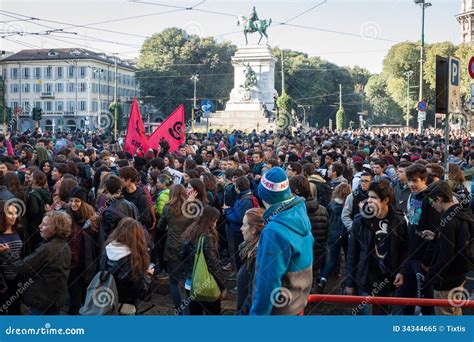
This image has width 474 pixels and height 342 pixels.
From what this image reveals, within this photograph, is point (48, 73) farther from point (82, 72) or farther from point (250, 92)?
point (250, 92)

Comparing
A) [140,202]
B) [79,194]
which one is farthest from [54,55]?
[79,194]

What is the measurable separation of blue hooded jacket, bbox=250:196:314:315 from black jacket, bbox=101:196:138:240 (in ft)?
9.19

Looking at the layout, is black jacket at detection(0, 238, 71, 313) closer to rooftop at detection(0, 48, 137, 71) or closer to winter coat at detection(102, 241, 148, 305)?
winter coat at detection(102, 241, 148, 305)

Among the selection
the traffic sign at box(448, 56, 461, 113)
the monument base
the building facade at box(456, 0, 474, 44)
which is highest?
the building facade at box(456, 0, 474, 44)

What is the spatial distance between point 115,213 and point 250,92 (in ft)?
166

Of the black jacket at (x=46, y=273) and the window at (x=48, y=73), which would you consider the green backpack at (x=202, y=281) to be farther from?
the window at (x=48, y=73)

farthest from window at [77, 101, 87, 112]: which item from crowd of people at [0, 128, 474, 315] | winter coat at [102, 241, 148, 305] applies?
winter coat at [102, 241, 148, 305]

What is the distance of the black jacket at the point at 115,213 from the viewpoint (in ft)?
21.2

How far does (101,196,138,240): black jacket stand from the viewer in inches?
254

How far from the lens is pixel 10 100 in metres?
84.1

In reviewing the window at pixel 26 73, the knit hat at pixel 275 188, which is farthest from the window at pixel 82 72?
the knit hat at pixel 275 188

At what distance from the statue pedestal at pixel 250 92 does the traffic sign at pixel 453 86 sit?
155ft

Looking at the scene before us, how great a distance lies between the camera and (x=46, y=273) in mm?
5613
